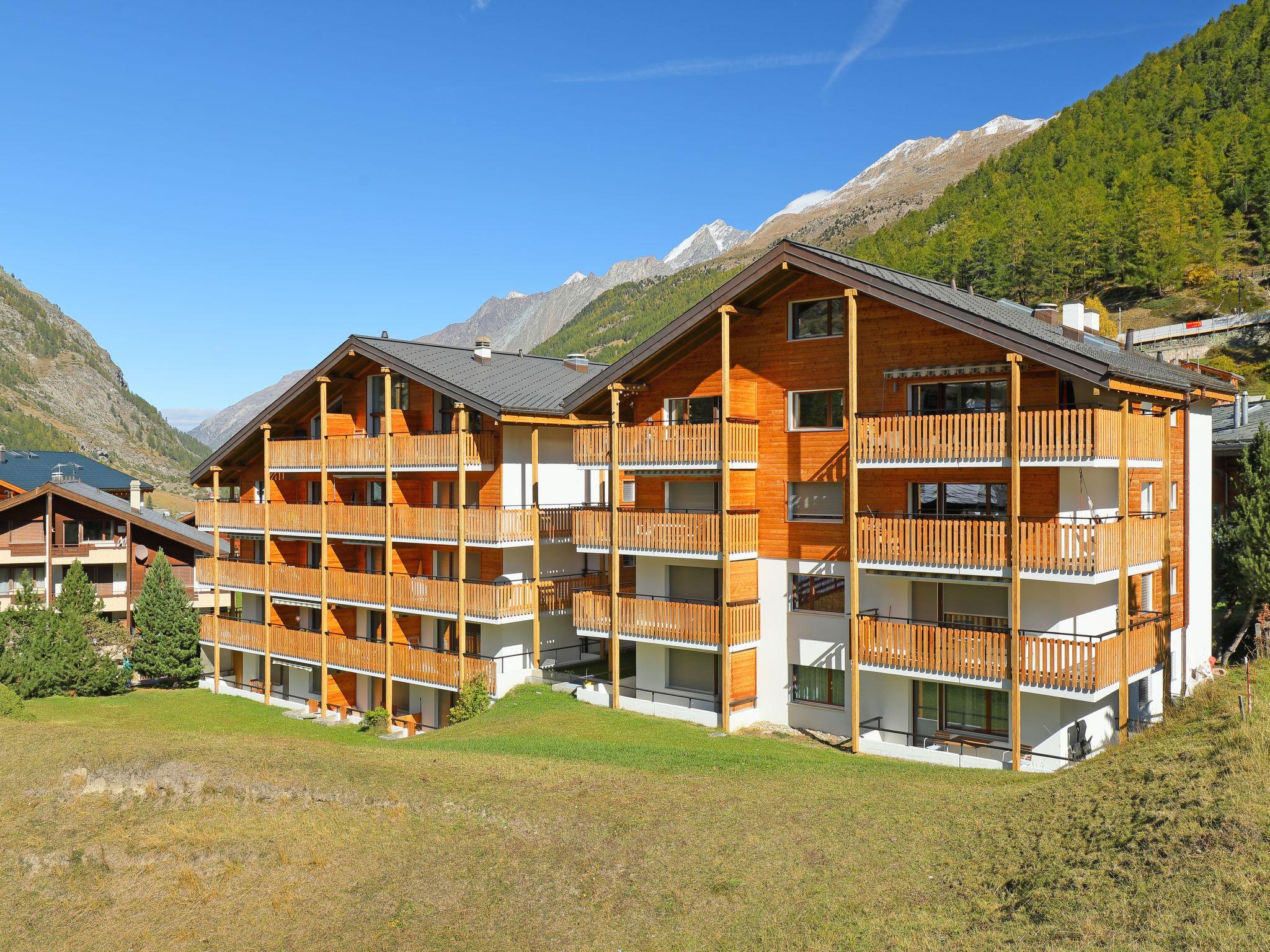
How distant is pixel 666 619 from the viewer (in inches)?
1030

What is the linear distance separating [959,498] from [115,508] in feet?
139

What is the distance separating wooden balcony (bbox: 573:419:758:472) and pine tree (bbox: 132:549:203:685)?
21.9 m

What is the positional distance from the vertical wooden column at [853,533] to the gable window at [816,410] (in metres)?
1.67

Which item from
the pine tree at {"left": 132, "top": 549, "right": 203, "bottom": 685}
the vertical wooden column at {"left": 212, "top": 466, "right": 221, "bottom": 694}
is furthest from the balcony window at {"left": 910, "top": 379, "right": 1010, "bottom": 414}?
the pine tree at {"left": 132, "top": 549, "right": 203, "bottom": 685}

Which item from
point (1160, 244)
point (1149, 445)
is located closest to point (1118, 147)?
point (1160, 244)

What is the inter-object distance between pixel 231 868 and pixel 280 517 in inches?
912

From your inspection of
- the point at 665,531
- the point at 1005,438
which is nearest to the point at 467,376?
the point at 665,531

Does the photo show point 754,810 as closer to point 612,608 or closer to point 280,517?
point 612,608

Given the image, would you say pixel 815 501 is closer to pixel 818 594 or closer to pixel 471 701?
pixel 818 594

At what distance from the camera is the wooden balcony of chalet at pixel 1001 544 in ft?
66.4

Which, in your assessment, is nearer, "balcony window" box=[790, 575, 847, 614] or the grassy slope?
the grassy slope

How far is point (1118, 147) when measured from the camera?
147 meters

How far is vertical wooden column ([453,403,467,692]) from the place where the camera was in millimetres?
29766

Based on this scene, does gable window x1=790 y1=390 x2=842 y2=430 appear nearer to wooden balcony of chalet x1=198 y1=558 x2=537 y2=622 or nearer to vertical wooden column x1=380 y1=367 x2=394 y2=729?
wooden balcony of chalet x1=198 y1=558 x2=537 y2=622
